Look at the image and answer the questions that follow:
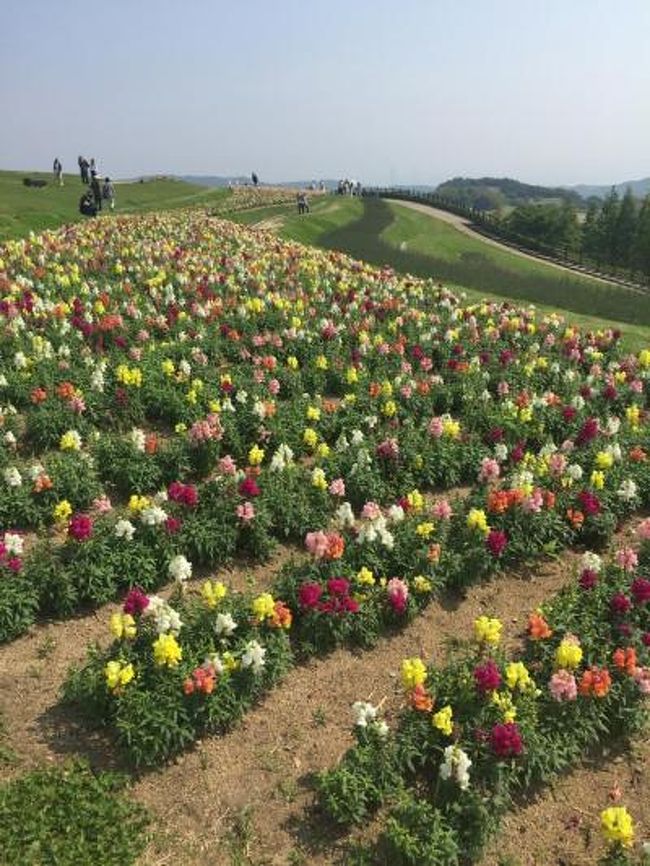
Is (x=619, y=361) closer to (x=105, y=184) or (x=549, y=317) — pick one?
(x=549, y=317)

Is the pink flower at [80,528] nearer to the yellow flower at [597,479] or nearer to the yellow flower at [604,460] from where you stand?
the yellow flower at [597,479]

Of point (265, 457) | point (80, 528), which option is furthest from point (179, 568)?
point (265, 457)

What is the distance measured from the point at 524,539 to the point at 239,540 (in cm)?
358

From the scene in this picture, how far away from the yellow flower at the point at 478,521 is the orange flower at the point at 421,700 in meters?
2.78

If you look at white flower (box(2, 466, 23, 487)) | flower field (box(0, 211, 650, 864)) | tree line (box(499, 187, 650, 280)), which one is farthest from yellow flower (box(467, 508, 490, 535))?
tree line (box(499, 187, 650, 280))

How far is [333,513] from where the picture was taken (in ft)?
32.4

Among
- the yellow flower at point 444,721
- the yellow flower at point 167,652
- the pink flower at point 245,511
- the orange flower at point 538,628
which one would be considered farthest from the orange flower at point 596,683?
the pink flower at point 245,511

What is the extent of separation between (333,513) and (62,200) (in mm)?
35441

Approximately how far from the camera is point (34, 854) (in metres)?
5.21

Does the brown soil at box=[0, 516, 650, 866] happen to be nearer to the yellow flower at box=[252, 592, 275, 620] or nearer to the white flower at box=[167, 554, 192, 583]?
the yellow flower at box=[252, 592, 275, 620]

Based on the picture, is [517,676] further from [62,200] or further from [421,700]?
[62,200]

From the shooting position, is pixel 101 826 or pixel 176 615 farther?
pixel 176 615

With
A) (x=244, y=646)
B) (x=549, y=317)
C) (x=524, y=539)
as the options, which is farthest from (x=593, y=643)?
(x=549, y=317)

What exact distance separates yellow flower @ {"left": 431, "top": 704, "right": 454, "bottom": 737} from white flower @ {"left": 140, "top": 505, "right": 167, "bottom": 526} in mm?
3592
